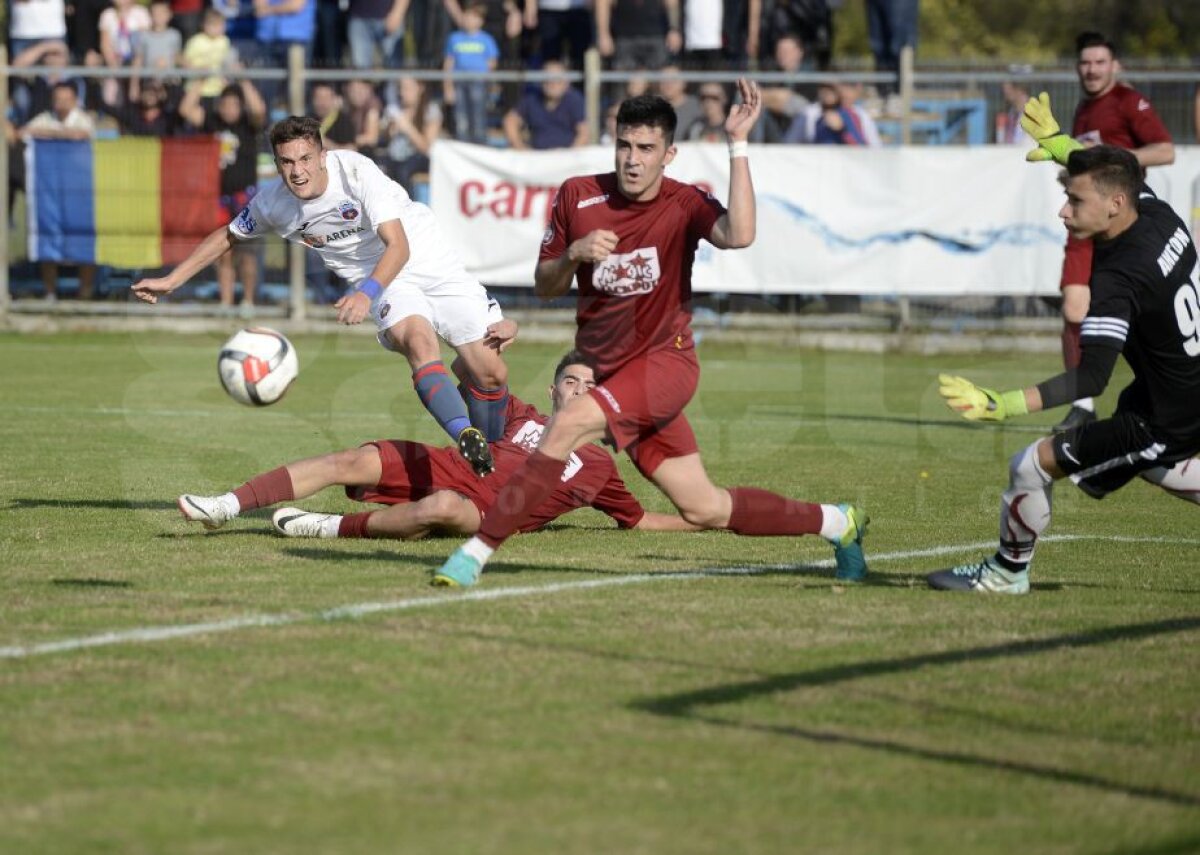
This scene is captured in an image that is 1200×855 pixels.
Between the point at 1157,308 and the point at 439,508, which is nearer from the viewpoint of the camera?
the point at 1157,308

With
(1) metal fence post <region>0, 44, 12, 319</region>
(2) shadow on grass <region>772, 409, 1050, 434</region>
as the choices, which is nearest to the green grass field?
(2) shadow on grass <region>772, 409, 1050, 434</region>

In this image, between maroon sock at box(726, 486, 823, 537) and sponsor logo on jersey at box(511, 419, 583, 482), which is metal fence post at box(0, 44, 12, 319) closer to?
sponsor logo on jersey at box(511, 419, 583, 482)

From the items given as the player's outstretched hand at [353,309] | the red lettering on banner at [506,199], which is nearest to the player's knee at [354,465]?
the player's outstretched hand at [353,309]

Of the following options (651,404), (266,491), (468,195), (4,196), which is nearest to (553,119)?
(468,195)

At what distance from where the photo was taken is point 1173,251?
6.76m

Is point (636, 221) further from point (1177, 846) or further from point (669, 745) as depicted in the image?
point (1177, 846)

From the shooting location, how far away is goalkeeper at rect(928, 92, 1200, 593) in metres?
6.53

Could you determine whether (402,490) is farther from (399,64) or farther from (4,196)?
(399,64)

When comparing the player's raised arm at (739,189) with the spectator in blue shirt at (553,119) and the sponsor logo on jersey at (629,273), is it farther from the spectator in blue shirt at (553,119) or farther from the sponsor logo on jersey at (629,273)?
the spectator in blue shirt at (553,119)

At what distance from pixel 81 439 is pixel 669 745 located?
815cm

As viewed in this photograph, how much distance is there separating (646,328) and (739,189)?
28.2 inches

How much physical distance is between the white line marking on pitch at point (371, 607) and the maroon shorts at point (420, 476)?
3.85ft

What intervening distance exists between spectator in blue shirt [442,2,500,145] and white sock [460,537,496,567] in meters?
14.1

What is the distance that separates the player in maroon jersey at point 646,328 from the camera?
6.88 meters
